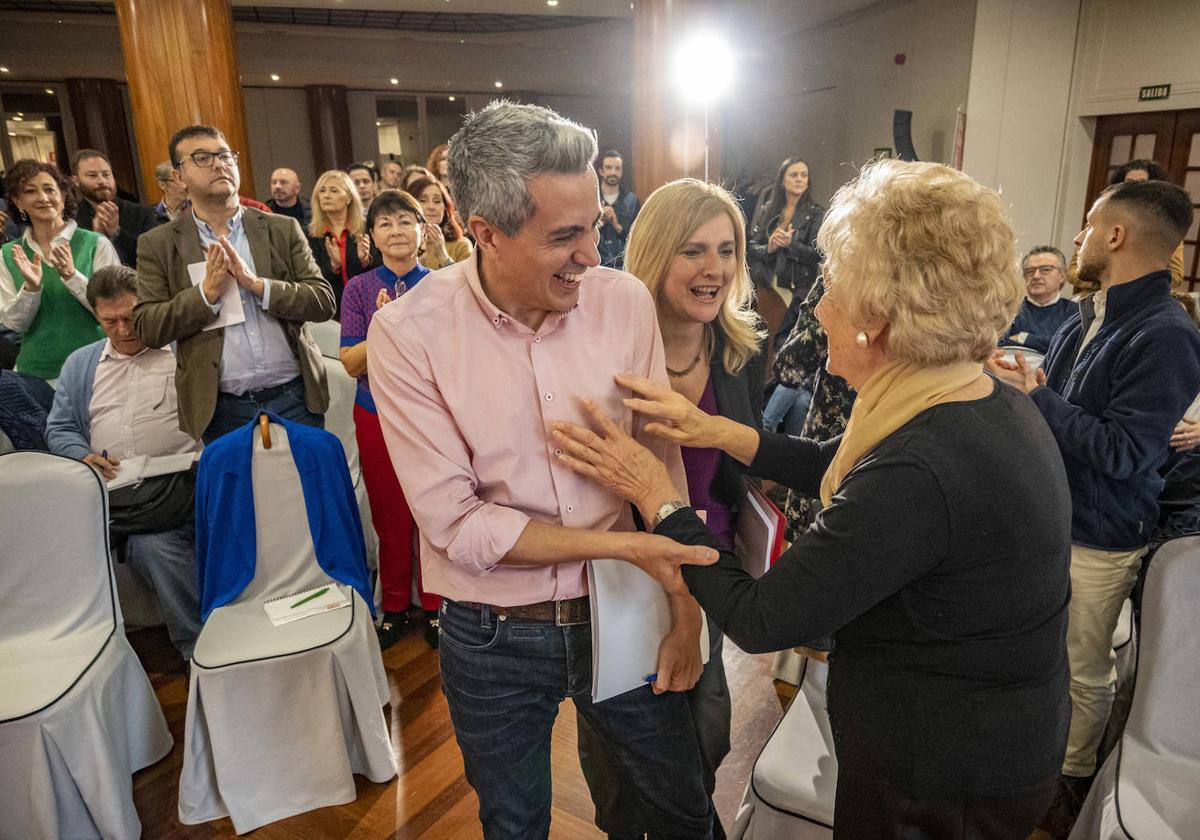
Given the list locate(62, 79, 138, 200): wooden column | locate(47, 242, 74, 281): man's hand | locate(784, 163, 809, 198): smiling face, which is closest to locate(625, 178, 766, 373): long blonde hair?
locate(47, 242, 74, 281): man's hand

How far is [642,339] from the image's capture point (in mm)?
1334

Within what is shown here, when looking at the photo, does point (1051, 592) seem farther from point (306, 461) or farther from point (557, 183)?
point (306, 461)

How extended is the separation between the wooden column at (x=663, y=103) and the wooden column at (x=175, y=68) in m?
2.50

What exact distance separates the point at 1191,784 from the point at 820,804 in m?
0.81

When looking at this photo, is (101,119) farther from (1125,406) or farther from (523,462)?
(1125,406)

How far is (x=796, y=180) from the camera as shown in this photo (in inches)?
202

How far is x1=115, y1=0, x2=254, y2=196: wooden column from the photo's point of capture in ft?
13.2

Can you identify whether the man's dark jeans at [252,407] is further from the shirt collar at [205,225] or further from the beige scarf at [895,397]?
the beige scarf at [895,397]

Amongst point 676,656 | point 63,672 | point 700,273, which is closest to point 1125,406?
point 700,273

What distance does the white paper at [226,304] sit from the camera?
2529mm

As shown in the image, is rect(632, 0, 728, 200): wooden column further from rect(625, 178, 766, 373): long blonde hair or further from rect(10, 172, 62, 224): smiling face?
rect(625, 178, 766, 373): long blonde hair

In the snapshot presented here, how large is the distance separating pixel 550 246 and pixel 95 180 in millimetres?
4120

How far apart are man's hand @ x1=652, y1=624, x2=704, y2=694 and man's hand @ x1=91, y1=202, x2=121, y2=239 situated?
4.06m

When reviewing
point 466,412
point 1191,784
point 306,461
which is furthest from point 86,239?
point 1191,784
